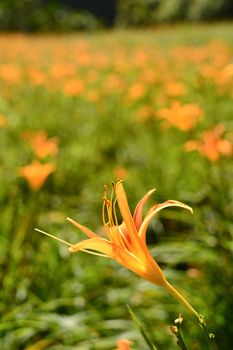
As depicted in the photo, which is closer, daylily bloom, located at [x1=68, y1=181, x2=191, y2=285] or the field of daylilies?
daylily bloom, located at [x1=68, y1=181, x2=191, y2=285]

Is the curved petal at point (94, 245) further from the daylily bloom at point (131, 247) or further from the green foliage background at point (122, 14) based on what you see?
the green foliage background at point (122, 14)

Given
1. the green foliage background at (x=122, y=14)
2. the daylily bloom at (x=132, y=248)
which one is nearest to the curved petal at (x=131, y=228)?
the daylily bloom at (x=132, y=248)

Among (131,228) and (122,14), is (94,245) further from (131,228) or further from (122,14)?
(122,14)

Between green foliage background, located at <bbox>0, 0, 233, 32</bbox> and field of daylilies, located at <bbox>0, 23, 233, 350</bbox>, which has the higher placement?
field of daylilies, located at <bbox>0, 23, 233, 350</bbox>

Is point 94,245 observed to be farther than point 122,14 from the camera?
No

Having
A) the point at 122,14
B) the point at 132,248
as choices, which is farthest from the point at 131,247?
the point at 122,14

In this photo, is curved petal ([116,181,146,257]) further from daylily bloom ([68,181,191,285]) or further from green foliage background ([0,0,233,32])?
green foliage background ([0,0,233,32])

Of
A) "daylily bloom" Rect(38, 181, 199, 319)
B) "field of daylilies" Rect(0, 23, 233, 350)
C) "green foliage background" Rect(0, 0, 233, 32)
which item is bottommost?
"green foliage background" Rect(0, 0, 233, 32)

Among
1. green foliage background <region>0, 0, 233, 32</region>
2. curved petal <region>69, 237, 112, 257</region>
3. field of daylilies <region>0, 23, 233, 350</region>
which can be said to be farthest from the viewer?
green foliage background <region>0, 0, 233, 32</region>

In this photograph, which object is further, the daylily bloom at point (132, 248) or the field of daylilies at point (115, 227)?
the field of daylilies at point (115, 227)

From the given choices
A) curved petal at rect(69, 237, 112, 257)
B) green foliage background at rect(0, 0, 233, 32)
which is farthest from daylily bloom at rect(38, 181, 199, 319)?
green foliage background at rect(0, 0, 233, 32)
